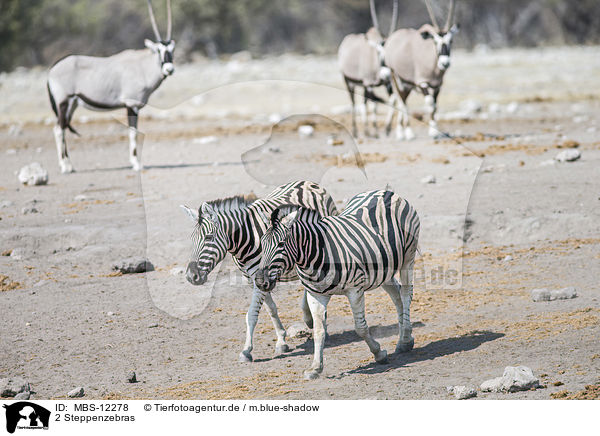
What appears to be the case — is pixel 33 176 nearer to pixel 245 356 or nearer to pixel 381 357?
pixel 245 356

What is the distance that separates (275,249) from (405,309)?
4.56 ft

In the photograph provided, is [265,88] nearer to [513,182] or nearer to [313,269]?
[513,182]

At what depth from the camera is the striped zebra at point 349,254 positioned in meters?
5.74

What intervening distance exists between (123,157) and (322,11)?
164ft

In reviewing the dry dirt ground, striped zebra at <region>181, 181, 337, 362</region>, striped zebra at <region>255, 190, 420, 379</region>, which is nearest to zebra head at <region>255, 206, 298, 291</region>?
striped zebra at <region>255, 190, 420, 379</region>

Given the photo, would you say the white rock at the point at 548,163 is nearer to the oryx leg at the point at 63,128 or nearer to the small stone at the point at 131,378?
the oryx leg at the point at 63,128

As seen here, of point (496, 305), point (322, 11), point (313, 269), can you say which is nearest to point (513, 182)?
point (496, 305)

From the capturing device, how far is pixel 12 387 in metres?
6.27

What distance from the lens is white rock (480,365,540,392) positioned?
5.74 meters

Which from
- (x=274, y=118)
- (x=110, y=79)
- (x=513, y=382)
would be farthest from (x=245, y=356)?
(x=274, y=118)

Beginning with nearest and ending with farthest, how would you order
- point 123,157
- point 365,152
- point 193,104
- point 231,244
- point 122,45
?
point 231,244
point 365,152
point 123,157
point 193,104
point 122,45

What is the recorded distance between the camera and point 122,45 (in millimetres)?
51375

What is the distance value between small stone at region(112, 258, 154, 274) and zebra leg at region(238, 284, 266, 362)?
9.24 feet
